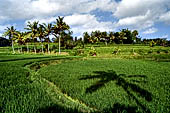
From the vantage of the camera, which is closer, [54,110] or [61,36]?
[54,110]

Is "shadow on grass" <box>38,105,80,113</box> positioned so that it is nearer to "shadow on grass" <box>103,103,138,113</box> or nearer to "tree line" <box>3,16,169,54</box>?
"shadow on grass" <box>103,103,138,113</box>

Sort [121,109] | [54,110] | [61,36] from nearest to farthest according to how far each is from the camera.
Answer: [54,110]
[121,109]
[61,36]

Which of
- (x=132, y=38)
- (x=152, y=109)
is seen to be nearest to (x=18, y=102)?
(x=152, y=109)

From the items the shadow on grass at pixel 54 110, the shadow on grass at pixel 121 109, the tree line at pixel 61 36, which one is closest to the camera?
the shadow on grass at pixel 54 110

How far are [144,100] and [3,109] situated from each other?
13.9 feet

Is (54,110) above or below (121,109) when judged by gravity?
above

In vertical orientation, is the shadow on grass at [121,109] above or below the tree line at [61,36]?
below

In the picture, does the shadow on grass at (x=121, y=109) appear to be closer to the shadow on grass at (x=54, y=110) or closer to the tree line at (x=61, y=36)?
the shadow on grass at (x=54, y=110)

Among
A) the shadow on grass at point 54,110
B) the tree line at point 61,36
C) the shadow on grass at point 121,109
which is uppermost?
the tree line at point 61,36

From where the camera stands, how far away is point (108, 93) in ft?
17.3

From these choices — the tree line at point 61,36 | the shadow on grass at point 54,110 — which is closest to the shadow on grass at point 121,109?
the shadow on grass at point 54,110

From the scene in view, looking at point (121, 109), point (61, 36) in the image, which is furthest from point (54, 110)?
point (61, 36)

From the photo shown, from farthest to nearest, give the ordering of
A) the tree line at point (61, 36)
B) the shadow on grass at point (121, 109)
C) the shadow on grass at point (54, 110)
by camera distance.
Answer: the tree line at point (61, 36)
the shadow on grass at point (121, 109)
the shadow on grass at point (54, 110)

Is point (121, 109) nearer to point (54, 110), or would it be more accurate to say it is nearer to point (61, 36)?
point (54, 110)
